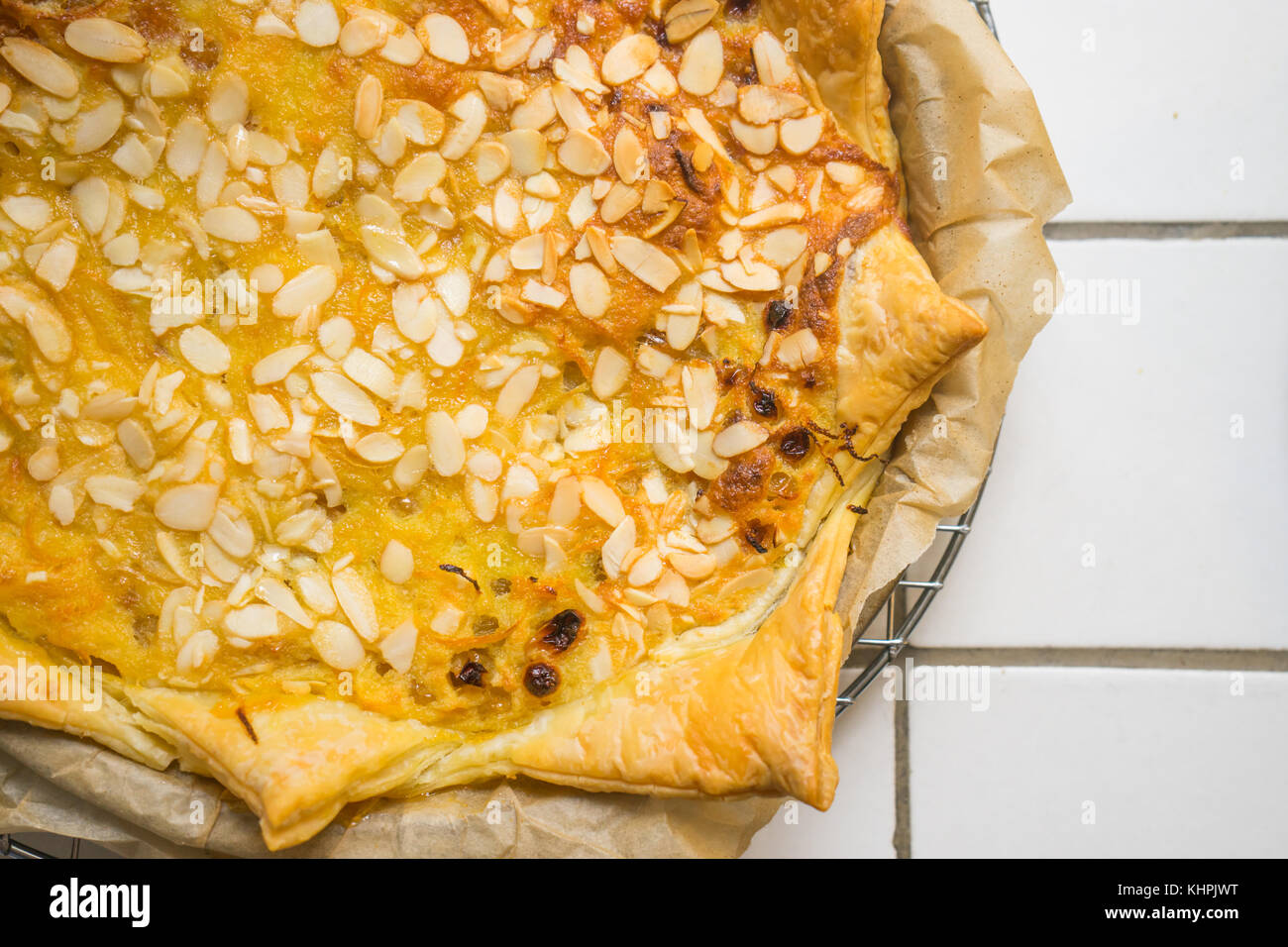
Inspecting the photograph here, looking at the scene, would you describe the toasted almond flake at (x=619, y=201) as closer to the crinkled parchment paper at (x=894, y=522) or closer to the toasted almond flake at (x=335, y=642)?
the crinkled parchment paper at (x=894, y=522)

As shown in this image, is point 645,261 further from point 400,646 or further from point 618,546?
point 400,646

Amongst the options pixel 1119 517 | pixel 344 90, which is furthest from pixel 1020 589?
pixel 344 90

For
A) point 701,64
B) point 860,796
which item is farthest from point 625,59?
point 860,796

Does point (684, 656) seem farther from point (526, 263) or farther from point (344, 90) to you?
point (344, 90)

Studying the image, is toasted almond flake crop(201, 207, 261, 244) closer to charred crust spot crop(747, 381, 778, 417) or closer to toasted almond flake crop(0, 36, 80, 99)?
toasted almond flake crop(0, 36, 80, 99)

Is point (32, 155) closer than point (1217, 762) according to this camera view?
Yes

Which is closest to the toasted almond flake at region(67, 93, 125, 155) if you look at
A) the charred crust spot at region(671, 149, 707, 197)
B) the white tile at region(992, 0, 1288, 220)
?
the charred crust spot at region(671, 149, 707, 197)

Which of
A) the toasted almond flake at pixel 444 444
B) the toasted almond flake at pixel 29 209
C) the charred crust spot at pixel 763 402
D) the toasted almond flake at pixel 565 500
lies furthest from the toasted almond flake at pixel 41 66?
the charred crust spot at pixel 763 402
